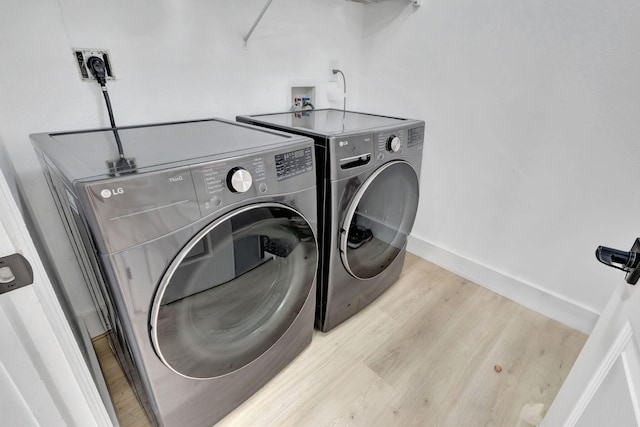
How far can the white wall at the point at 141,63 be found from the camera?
0.95 meters

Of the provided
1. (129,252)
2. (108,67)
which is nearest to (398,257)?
(129,252)

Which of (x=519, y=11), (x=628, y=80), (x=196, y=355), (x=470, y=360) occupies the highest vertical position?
(x=519, y=11)

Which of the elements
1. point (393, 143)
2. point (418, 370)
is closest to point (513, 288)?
point (418, 370)

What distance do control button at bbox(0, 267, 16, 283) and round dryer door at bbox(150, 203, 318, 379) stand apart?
0.28 m

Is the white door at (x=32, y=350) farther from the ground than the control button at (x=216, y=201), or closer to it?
closer to it

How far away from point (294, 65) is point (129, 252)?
4.26ft

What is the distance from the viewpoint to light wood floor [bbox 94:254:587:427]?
108cm

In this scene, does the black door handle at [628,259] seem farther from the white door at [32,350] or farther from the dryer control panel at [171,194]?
the white door at [32,350]

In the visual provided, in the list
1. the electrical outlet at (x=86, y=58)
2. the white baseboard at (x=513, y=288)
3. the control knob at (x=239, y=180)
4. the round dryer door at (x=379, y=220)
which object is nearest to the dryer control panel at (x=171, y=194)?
the control knob at (x=239, y=180)

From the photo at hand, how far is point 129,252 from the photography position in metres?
0.62

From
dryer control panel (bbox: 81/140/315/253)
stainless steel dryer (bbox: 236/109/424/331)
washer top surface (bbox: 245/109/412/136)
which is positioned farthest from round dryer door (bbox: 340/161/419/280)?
dryer control panel (bbox: 81/140/315/253)

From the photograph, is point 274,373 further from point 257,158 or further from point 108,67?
point 108,67

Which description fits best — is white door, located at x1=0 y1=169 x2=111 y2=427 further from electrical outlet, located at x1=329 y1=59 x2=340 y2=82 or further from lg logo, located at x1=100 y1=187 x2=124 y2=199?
electrical outlet, located at x1=329 y1=59 x2=340 y2=82

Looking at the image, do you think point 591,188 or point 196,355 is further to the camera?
point 591,188
